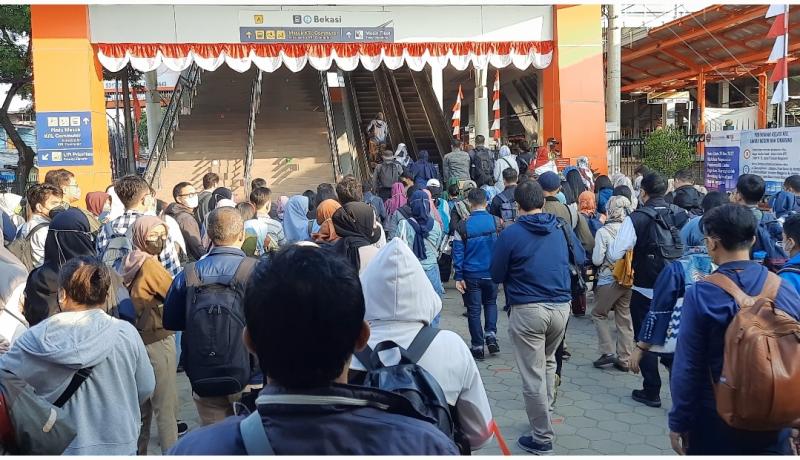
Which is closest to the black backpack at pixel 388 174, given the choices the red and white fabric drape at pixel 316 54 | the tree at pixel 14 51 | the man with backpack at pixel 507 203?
the red and white fabric drape at pixel 316 54

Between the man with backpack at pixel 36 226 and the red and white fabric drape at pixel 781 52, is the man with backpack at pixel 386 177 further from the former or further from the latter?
the man with backpack at pixel 36 226

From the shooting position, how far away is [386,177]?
10.8m

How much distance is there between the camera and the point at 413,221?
6379 mm

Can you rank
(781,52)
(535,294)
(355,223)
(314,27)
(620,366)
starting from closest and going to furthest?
(535,294), (355,223), (620,366), (781,52), (314,27)

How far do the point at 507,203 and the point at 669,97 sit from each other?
2040cm

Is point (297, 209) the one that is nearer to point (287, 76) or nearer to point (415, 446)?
point (415, 446)

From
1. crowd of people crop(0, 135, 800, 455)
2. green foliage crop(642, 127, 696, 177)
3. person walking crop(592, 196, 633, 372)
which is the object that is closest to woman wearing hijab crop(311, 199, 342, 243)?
crowd of people crop(0, 135, 800, 455)

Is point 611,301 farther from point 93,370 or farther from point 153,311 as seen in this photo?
point 93,370

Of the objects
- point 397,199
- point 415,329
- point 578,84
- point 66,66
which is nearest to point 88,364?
point 415,329

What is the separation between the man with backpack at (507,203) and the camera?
7.11 metres

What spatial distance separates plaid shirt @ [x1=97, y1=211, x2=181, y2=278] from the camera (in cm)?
437

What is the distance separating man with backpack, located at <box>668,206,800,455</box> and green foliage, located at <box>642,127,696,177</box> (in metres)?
9.79

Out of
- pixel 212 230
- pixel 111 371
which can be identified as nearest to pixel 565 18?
pixel 212 230

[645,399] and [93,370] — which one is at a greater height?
[93,370]
